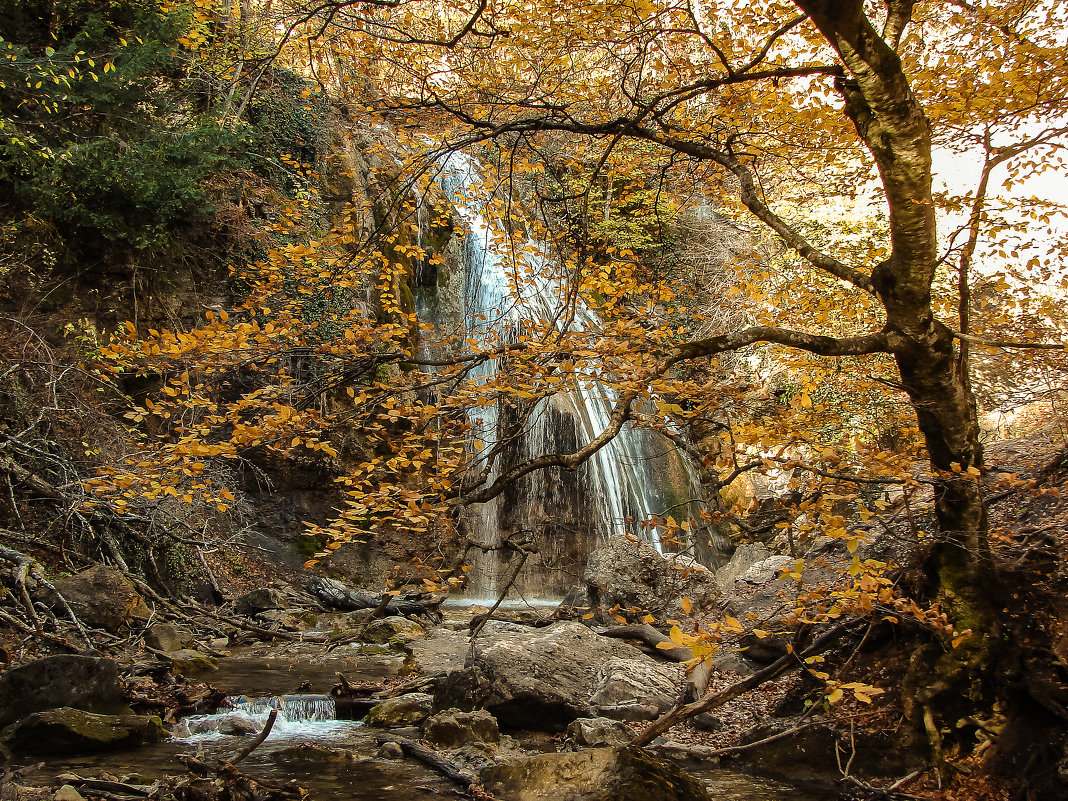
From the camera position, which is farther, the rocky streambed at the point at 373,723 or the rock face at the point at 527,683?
the rock face at the point at 527,683

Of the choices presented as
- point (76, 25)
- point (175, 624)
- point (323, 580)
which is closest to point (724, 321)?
point (323, 580)

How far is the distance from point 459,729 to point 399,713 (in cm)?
88

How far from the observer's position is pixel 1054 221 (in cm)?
1210

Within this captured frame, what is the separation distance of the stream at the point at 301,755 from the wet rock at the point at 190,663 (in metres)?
0.16

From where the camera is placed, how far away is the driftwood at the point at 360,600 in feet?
34.2

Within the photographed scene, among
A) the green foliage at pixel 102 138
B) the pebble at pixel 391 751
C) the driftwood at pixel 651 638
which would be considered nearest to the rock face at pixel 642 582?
the driftwood at pixel 651 638

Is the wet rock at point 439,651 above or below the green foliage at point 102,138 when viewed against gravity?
below

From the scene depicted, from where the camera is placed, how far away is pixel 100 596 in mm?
7016

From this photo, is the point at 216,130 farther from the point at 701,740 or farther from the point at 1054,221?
the point at 1054,221

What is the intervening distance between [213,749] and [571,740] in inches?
111

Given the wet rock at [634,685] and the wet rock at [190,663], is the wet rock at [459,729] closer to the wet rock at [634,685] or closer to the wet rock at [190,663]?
the wet rock at [634,685]

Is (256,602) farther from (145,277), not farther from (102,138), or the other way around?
(102,138)

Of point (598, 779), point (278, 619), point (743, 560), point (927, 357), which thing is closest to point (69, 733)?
point (598, 779)

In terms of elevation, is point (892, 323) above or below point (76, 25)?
below
